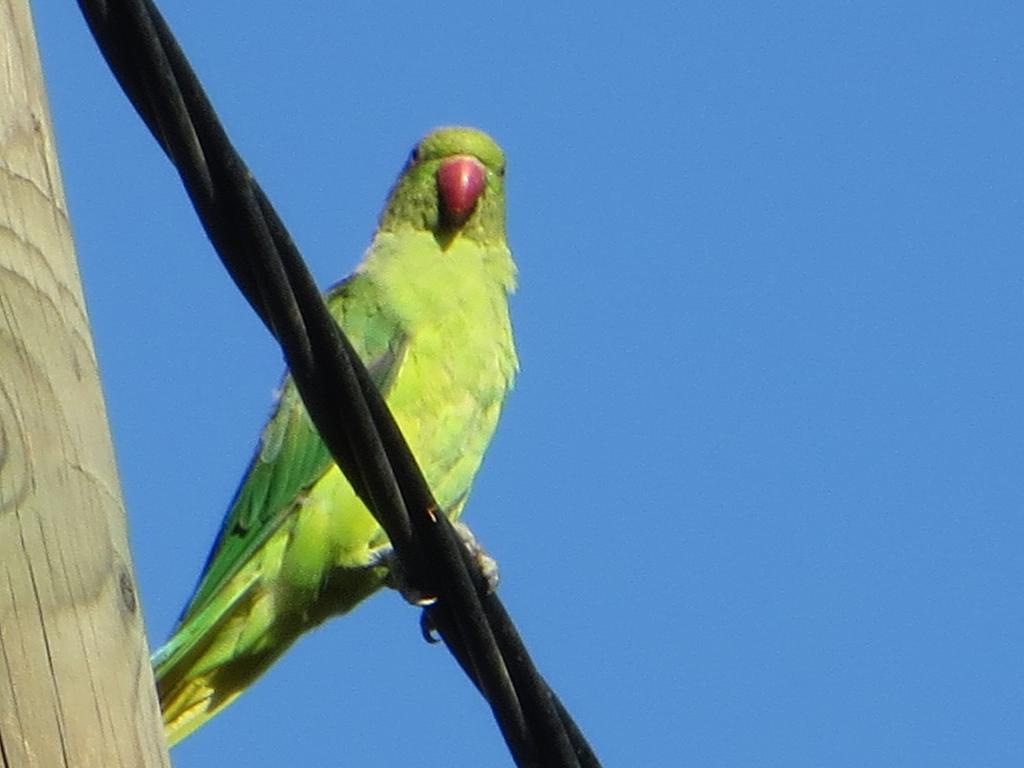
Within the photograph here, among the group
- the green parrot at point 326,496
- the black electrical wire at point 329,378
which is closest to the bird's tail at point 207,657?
the green parrot at point 326,496

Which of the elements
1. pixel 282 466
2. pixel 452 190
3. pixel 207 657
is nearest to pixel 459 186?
pixel 452 190

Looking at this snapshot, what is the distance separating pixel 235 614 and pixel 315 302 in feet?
8.52

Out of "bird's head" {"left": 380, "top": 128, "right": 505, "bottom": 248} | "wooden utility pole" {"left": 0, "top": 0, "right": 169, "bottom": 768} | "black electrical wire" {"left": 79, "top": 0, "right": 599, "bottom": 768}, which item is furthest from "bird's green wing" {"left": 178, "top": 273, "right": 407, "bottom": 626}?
"wooden utility pole" {"left": 0, "top": 0, "right": 169, "bottom": 768}

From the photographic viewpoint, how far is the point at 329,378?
1.93 m

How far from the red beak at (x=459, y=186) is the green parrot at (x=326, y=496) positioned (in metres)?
0.62

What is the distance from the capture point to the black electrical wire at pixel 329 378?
171cm

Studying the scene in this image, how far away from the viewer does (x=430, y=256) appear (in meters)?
5.20

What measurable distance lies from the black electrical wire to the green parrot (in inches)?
85.3

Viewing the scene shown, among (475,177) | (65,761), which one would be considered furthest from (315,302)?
(475,177)

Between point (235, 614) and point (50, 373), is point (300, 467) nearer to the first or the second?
point (235, 614)

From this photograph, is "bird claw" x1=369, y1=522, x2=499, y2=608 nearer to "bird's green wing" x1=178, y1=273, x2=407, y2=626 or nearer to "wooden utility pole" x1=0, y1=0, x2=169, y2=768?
"bird's green wing" x1=178, y1=273, x2=407, y2=626

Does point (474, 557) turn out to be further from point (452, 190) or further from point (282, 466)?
point (452, 190)

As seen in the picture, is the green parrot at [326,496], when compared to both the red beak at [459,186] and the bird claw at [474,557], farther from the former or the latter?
the red beak at [459,186]

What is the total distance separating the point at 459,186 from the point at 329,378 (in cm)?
371
